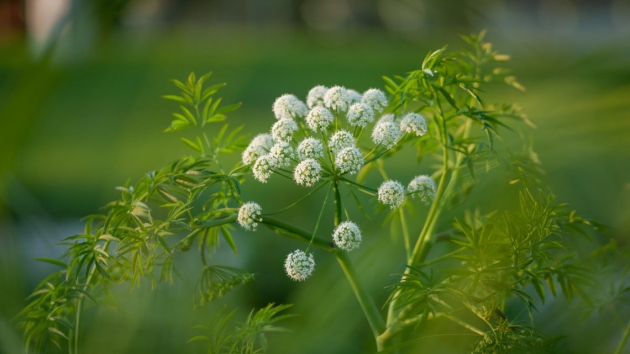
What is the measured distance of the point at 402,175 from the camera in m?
2.23

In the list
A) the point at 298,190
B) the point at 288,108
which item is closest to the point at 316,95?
the point at 288,108

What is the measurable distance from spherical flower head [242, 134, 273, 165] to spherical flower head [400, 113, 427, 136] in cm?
14

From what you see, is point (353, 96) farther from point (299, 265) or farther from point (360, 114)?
point (299, 265)

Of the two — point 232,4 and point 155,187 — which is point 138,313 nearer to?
point 155,187

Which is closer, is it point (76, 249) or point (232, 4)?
point (76, 249)

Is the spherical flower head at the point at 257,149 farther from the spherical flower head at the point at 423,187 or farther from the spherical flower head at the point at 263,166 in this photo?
the spherical flower head at the point at 423,187

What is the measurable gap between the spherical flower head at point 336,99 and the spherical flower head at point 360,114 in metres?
0.01

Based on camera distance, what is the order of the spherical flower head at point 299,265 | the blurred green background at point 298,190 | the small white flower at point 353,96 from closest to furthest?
the blurred green background at point 298,190
the spherical flower head at point 299,265
the small white flower at point 353,96

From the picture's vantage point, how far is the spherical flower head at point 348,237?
1.77ft

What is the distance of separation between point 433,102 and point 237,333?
0.33 meters

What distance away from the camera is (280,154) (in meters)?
0.58

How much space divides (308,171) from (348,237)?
7 cm

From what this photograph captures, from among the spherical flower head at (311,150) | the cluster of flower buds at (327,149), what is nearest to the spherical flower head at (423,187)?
the cluster of flower buds at (327,149)

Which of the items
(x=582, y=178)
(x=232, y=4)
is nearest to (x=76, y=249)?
(x=582, y=178)
